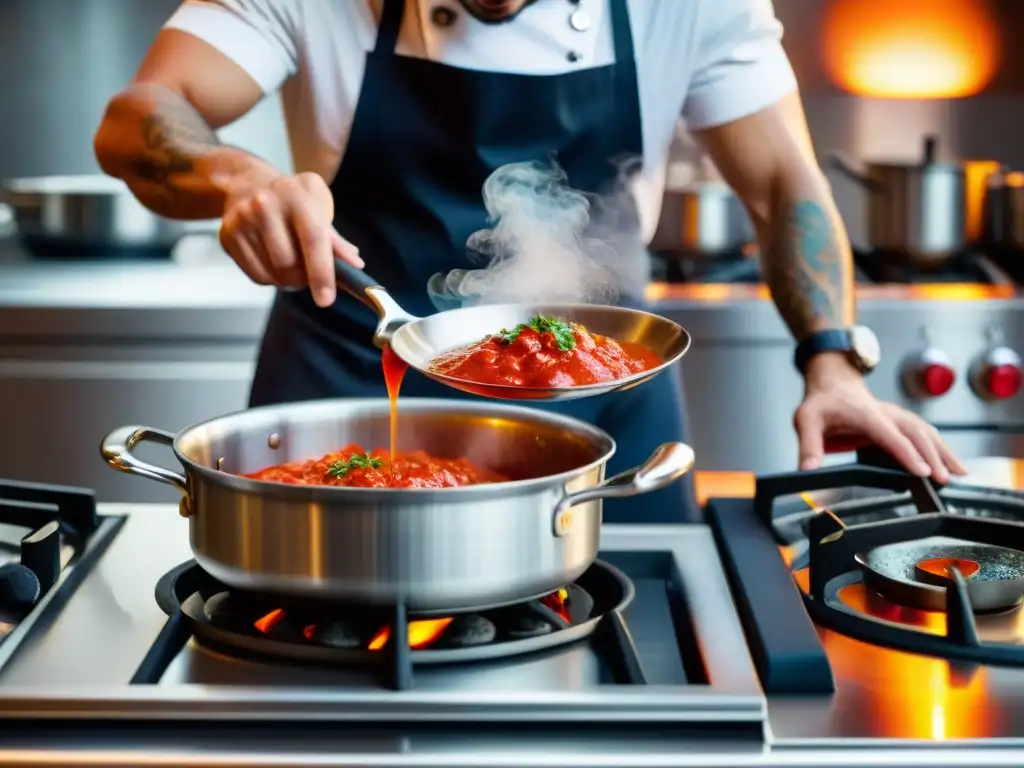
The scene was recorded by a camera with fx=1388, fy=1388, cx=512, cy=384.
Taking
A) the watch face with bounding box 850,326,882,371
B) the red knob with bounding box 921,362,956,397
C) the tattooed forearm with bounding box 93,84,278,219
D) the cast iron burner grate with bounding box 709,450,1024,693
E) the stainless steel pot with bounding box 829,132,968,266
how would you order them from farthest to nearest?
the stainless steel pot with bounding box 829,132,968,266, the red knob with bounding box 921,362,956,397, the watch face with bounding box 850,326,882,371, the tattooed forearm with bounding box 93,84,278,219, the cast iron burner grate with bounding box 709,450,1024,693

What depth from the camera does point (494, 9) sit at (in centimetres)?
181

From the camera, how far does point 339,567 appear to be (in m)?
0.97

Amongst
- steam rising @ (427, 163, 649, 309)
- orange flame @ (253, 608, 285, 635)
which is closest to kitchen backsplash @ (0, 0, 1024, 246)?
steam rising @ (427, 163, 649, 309)

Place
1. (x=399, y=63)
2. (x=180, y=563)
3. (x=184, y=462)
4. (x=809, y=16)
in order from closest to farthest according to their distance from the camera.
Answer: (x=184, y=462) → (x=180, y=563) → (x=399, y=63) → (x=809, y=16)

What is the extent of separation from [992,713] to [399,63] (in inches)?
48.6

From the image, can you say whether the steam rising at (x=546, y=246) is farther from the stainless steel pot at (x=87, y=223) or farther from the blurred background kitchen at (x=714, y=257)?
the stainless steel pot at (x=87, y=223)

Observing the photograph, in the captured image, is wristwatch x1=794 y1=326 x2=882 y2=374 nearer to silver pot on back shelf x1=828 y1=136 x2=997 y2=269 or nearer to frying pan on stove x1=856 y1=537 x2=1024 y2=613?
frying pan on stove x1=856 y1=537 x2=1024 y2=613

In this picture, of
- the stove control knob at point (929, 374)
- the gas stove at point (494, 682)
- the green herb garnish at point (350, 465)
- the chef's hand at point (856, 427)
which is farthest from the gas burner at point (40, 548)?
the stove control knob at point (929, 374)

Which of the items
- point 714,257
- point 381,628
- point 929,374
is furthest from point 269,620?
point 714,257

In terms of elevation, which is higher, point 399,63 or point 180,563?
point 399,63

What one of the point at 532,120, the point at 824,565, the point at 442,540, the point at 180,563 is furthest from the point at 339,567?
the point at 532,120

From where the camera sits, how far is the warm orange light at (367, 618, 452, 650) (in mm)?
1024

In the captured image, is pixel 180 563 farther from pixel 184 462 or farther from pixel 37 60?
pixel 37 60

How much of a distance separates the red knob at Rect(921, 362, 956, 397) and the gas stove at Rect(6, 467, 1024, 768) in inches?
58.2
